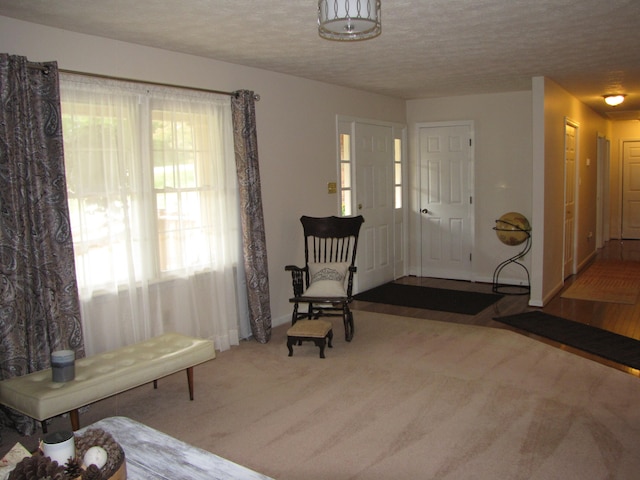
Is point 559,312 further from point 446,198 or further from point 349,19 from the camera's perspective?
point 349,19

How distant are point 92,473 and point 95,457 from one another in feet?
0.21

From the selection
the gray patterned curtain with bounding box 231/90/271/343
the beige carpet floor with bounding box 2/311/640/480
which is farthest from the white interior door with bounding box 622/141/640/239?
the gray patterned curtain with bounding box 231/90/271/343

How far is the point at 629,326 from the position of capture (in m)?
5.14

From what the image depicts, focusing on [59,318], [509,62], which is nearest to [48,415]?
[59,318]

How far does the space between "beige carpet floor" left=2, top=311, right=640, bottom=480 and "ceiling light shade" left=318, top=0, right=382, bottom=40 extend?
81.0 inches

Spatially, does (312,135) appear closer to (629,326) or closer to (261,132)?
(261,132)

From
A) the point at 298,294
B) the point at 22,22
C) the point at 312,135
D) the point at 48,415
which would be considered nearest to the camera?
the point at 48,415

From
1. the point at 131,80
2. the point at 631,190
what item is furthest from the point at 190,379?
the point at 631,190

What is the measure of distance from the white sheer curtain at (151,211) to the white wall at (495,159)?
138 inches

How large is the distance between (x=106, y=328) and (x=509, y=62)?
12.9 ft

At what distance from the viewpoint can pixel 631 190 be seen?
11273mm

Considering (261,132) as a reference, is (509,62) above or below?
above

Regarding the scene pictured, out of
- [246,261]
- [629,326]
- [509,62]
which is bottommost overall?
[629,326]

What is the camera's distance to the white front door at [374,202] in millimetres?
6602
